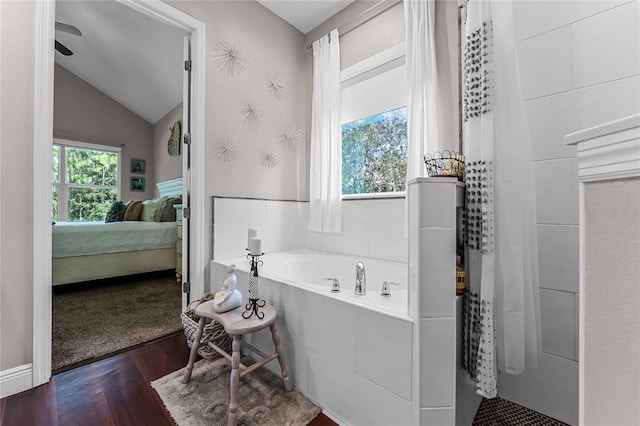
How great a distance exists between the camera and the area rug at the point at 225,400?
123cm

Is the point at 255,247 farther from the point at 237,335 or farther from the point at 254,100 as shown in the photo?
the point at 254,100

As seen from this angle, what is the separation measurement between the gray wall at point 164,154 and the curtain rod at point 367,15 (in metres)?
3.71

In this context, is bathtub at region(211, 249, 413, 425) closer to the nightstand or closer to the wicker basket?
the wicker basket

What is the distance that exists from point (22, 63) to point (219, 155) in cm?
111

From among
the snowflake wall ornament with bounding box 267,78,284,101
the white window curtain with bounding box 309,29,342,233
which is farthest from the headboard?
the white window curtain with bounding box 309,29,342,233

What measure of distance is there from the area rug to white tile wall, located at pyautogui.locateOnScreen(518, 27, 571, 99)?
1.91 meters

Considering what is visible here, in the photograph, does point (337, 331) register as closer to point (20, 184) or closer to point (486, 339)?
point (486, 339)

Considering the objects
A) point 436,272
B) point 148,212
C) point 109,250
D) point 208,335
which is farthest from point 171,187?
point 436,272

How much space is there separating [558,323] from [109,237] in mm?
4116

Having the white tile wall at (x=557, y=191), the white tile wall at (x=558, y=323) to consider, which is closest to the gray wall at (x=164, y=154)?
the white tile wall at (x=557, y=191)

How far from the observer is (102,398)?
1.37 metres

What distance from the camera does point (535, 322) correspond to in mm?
1162

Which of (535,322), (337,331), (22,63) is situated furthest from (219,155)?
(535,322)

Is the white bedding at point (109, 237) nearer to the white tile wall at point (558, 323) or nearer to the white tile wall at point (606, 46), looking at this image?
the white tile wall at point (558, 323)
